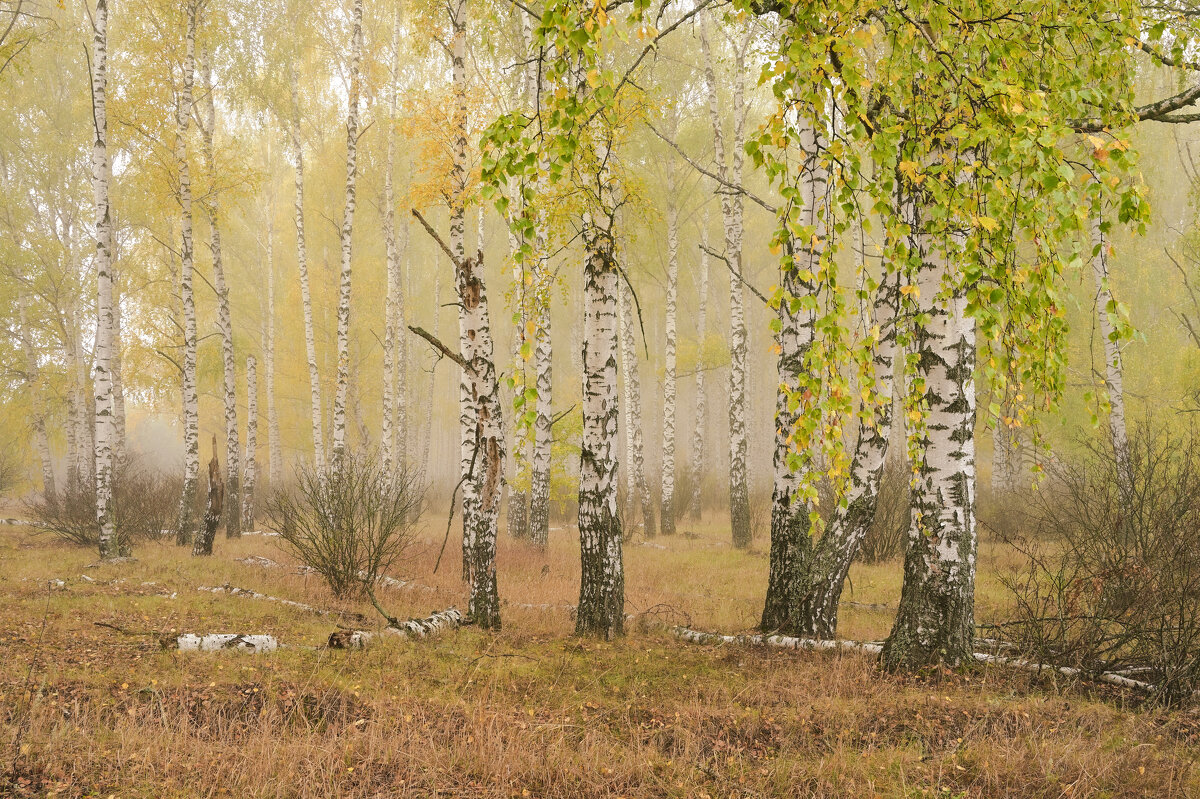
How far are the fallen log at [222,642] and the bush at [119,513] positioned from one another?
23.8ft

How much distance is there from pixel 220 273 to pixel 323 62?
875cm

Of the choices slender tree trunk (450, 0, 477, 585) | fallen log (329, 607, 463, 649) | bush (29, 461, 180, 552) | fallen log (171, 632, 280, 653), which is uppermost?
slender tree trunk (450, 0, 477, 585)

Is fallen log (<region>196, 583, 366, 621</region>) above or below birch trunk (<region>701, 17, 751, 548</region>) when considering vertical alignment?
below

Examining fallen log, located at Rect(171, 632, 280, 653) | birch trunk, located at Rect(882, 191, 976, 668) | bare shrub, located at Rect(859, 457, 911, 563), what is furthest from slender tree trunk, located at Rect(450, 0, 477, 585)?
bare shrub, located at Rect(859, 457, 911, 563)

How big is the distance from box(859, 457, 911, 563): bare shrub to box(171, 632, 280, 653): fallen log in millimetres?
8769

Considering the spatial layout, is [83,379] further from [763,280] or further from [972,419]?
[763,280]

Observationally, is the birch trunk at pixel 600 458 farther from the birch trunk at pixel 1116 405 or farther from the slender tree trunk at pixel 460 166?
the birch trunk at pixel 1116 405

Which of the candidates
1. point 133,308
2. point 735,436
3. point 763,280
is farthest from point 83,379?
point 763,280

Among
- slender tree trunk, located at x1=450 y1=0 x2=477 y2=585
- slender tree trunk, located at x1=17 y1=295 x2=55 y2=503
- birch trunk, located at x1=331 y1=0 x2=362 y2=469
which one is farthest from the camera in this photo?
slender tree trunk, located at x1=17 y1=295 x2=55 y2=503

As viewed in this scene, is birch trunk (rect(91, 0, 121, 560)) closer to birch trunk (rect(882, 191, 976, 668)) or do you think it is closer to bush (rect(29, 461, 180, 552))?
bush (rect(29, 461, 180, 552))

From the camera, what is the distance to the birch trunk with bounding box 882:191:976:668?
4.82m

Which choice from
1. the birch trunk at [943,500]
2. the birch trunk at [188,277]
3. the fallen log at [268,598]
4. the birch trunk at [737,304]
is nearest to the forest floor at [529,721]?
the birch trunk at [943,500]

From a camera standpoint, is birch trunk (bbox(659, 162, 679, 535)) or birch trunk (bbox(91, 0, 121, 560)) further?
birch trunk (bbox(659, 162, 679, 535))

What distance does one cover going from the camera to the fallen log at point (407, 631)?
17.8 feet
